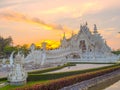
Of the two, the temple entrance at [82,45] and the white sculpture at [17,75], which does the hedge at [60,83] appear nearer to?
the white sculpture at [17,75]

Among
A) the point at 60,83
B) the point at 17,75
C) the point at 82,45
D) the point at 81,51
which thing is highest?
the point at 82,45

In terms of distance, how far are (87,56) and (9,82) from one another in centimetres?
3172

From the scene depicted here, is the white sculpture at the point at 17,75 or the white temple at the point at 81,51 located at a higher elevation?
the white temple at the point at 81,51

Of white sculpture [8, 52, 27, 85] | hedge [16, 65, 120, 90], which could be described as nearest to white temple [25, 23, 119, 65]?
hedge [16, 65, 120, 90]

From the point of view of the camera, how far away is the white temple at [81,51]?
43375mm

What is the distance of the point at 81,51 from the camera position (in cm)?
5578

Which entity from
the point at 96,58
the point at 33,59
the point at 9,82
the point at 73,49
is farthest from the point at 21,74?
the point at 73,49

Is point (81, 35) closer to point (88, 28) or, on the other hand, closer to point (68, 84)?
point (88, 28)

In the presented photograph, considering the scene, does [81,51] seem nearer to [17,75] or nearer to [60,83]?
[17,75]

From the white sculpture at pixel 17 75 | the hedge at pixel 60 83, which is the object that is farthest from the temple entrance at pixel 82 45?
the white sculpture at pixel 17 75

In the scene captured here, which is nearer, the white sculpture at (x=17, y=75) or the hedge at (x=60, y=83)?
the hedge at (x=60, y=83)

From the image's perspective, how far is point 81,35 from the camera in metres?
59.6

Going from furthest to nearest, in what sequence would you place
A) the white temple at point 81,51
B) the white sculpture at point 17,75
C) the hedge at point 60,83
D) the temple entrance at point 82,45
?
the temple entrance at point 82,45, the white temple at point 81,51, the white sculpture at point 17,75, the hedge at point 60,83

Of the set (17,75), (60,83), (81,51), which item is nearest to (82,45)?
(81,51)
